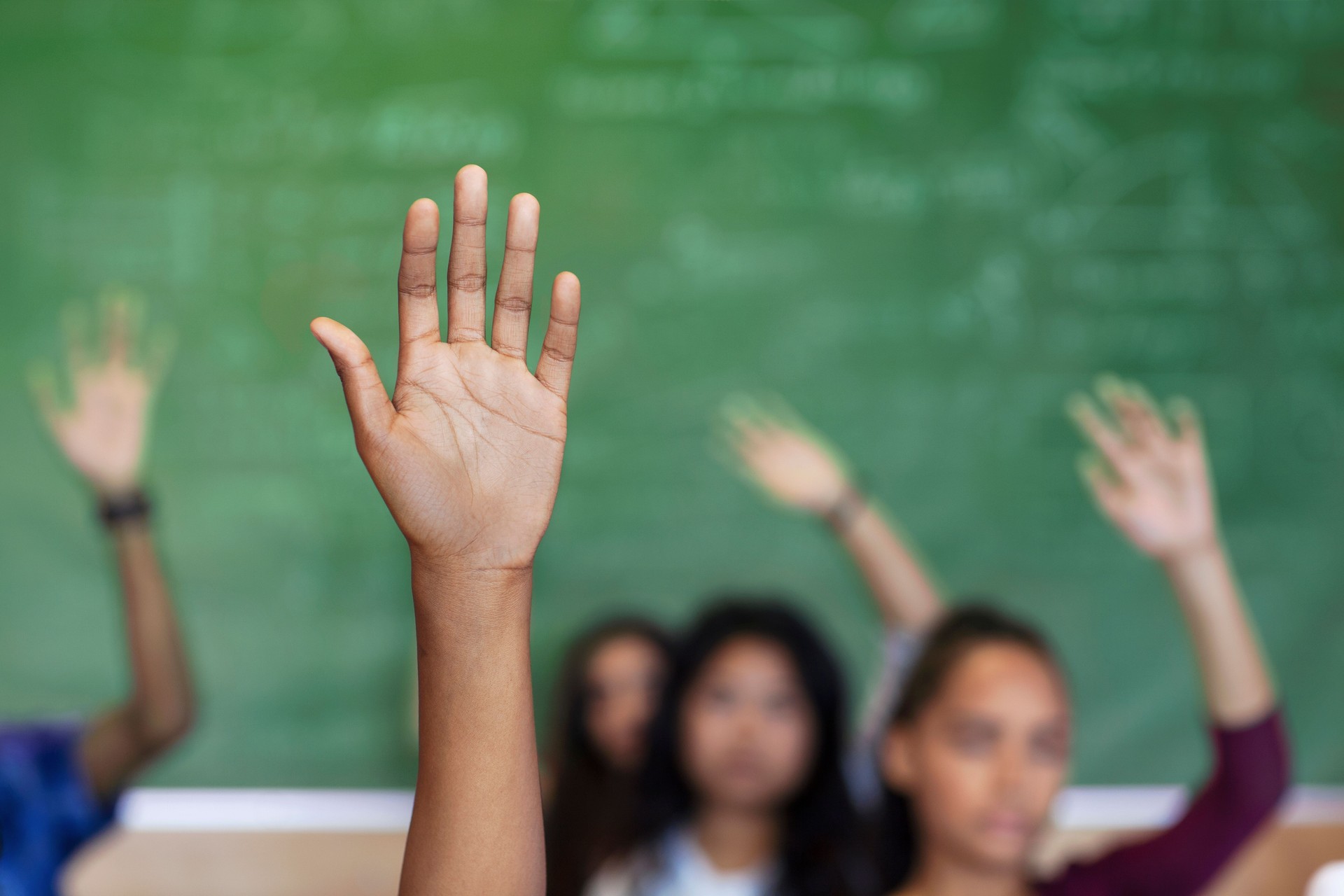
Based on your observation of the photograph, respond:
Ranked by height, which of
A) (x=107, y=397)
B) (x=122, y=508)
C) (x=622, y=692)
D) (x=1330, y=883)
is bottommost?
(x=622, y=692)

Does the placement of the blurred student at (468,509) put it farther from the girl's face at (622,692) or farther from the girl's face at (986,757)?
the girl's face at (622,692)

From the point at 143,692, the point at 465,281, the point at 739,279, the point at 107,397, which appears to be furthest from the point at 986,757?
the point at 107,397

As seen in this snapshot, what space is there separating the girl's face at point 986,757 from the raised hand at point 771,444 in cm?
81

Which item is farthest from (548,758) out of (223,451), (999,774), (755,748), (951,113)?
(951,113)

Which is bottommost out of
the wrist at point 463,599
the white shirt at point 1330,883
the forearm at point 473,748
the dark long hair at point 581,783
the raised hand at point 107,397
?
the dark long hair at point 581,783

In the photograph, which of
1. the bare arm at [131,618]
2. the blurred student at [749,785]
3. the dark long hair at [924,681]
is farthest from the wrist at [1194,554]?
the bare arm at [131,618]

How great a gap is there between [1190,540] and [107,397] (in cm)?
190

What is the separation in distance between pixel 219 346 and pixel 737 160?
1.12 meters

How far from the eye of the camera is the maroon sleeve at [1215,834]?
1582mm

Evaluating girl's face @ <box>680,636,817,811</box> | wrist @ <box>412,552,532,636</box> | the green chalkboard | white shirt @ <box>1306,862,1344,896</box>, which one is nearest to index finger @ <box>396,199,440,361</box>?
wrist @ <box>412,552,532,636</box>

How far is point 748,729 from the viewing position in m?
1.86

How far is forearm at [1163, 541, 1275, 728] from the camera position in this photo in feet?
5.23

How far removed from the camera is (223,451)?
7.93 ft

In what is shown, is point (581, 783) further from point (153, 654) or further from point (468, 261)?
point (468, 261)
